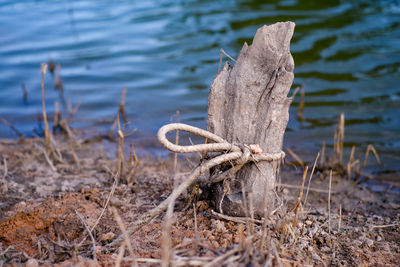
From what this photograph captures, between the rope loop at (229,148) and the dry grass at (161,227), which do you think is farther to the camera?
the rope loop at (229,148)

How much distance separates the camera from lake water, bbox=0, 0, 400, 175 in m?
5.98

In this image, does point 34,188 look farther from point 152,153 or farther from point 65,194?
point 152,153

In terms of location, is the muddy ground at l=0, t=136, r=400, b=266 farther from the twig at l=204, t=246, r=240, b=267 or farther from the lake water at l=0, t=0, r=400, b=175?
the lake water at l=0, t=0, r=400, b=175

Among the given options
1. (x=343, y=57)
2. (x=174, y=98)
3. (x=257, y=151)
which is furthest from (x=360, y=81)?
(x=257, y=151)

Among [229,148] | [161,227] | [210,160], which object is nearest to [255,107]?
[229,148]

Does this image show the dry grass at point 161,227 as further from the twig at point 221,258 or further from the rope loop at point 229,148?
the rope loop at point 229,148

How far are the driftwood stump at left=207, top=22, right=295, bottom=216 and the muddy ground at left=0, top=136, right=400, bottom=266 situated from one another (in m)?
0.15

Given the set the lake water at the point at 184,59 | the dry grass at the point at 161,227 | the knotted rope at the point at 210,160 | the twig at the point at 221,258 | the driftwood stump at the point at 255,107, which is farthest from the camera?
the lake water at the point at 184,59

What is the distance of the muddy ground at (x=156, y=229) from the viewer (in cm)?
204

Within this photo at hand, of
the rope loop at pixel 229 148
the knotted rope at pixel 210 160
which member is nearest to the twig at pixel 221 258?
the knotted rope at pixel 210 160

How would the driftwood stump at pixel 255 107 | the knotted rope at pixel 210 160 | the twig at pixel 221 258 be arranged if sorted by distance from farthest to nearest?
the driftwood stump at pixel 255 107
the knotted rope at pixel 210 160
the twig at pixel 221 258

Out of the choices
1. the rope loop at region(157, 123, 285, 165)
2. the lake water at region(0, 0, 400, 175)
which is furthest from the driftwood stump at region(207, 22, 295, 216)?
the lake water at region(0, 0, 400, 175)

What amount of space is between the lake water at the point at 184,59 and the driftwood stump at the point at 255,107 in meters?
2.89

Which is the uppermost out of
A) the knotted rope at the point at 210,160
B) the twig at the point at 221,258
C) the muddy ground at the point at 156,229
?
the knotted rope at the point at 210,160
